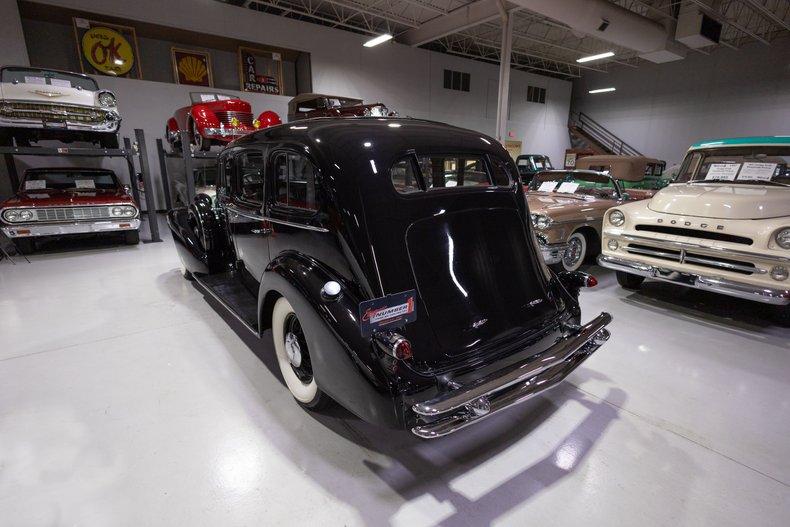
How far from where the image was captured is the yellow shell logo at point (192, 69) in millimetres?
10695

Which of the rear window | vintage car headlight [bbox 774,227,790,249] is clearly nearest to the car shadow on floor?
the rear window

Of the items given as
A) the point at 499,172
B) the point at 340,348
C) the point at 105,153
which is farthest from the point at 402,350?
the point at 105,153

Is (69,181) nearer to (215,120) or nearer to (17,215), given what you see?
(17,215)

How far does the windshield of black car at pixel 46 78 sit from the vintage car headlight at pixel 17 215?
82.8 inches

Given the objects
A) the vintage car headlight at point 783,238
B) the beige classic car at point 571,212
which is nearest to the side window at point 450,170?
the beige classic car at point 571,212

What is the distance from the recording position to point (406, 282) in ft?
6.16

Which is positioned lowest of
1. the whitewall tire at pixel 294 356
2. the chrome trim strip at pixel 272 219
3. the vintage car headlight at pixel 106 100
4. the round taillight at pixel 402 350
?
the whitewall tire at pixel 294 356

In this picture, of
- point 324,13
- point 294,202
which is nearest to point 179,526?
point 294,202

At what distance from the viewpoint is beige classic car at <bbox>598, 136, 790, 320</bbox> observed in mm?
3109

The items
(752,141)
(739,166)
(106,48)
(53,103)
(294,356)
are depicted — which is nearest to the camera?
(294,356)

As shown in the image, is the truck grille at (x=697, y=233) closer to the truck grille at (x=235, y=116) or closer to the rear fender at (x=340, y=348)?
the rear fender at (x=340, y=348)

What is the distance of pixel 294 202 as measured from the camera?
2.36 meters

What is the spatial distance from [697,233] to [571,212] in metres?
1.33

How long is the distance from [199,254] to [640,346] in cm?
413
